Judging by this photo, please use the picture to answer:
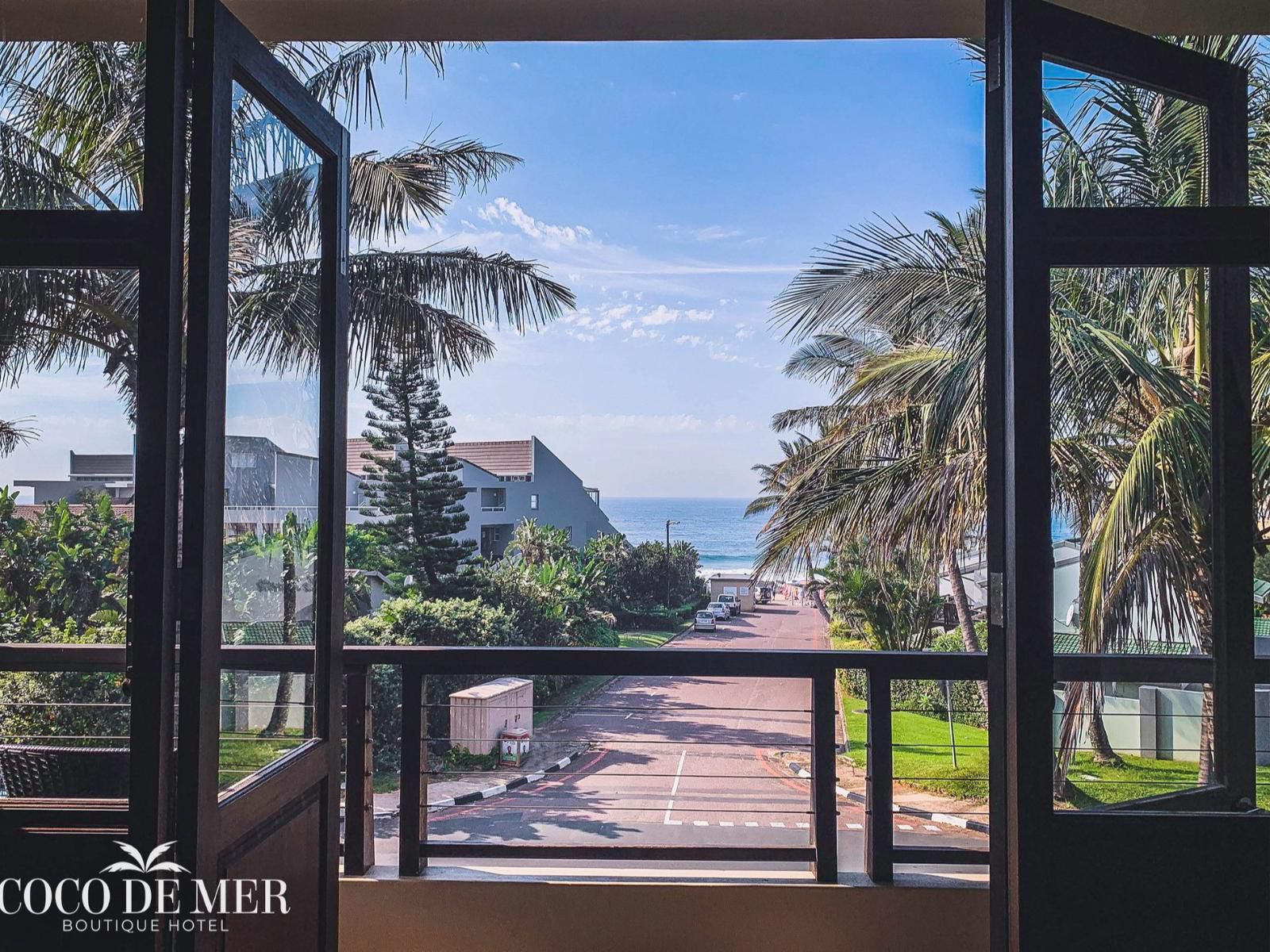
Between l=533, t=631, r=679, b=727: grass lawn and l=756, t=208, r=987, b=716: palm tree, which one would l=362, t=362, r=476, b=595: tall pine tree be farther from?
l=756, t=208, r=987, b=716: palm tree

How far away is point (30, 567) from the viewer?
1.40 metres

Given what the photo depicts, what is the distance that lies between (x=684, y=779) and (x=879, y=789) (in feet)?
12.0

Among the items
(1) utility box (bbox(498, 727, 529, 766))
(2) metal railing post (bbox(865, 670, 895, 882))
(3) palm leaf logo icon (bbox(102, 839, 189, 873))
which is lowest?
(1) utility box (bbox(498, 727, 529, 766))

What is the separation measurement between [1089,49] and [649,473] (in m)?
8.82

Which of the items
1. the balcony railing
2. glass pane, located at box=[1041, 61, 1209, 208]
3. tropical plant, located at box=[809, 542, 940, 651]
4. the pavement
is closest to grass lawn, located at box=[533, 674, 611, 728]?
the pavement

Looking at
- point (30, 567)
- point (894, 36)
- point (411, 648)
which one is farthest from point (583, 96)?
point (30, 567)

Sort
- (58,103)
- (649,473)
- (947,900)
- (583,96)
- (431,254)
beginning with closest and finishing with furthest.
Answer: (58,103)
(947,900)
(431,254)
(583,96)
(649,473)

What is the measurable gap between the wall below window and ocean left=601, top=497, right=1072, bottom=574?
280 inches

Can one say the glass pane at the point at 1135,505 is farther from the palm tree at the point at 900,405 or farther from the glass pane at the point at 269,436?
the palm tree at the point at 900,405

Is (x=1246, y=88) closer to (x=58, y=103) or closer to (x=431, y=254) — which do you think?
(x=58, y=103)

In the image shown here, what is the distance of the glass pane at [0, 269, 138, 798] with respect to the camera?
53.9 inches

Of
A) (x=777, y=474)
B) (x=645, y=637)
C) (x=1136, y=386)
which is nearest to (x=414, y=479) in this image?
(x=645, y=637)

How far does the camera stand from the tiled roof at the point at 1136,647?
142 cm

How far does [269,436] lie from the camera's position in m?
1.59
